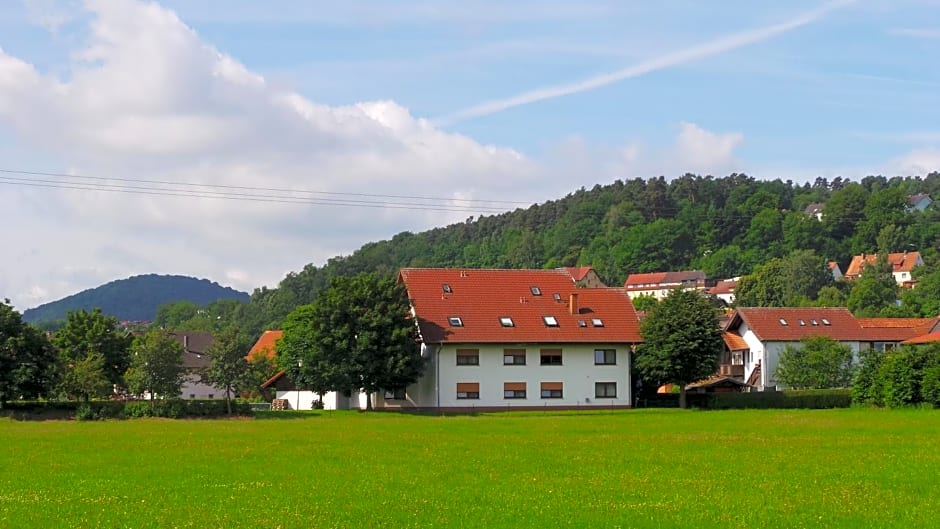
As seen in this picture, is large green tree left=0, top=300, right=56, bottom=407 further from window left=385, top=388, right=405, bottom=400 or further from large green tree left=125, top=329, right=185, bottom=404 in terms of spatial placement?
window left=385, top=388, right=405, bottom=400

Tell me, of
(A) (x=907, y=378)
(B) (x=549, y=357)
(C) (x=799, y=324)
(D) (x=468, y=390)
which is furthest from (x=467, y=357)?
(C) (x=799, y=324)

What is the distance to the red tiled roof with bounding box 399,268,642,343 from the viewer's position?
7669 centimetres

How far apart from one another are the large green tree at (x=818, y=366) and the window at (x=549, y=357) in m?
21.0

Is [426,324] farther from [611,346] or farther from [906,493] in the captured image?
[906,493]

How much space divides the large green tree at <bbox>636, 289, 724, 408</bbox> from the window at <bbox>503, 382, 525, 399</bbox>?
8.20 metres

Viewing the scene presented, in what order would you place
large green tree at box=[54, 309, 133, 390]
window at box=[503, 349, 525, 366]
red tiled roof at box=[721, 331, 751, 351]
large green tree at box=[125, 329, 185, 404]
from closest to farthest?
large green tree at box=[125, 329, 185, 404], large green tree at box=[54, 309, 133, 390], window at box=[503, 349, 525, 366], red tiled roof at box=[721, 331, 751, 351]

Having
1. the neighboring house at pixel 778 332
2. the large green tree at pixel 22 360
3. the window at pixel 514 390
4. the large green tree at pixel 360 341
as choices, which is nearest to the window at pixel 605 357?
the window at pixel 514 390

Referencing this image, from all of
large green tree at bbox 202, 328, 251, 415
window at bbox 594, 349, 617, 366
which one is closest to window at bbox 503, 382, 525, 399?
window at bbox 594, 349, 617, 366

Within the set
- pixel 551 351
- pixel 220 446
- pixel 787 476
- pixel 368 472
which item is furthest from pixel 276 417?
pixel 787 476

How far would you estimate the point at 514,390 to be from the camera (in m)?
77.2

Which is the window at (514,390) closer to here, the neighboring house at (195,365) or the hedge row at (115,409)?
the hedge row at (115,409)

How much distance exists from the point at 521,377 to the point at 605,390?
6.28 meters

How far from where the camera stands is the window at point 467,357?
76500 mm

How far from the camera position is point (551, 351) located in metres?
77.8
